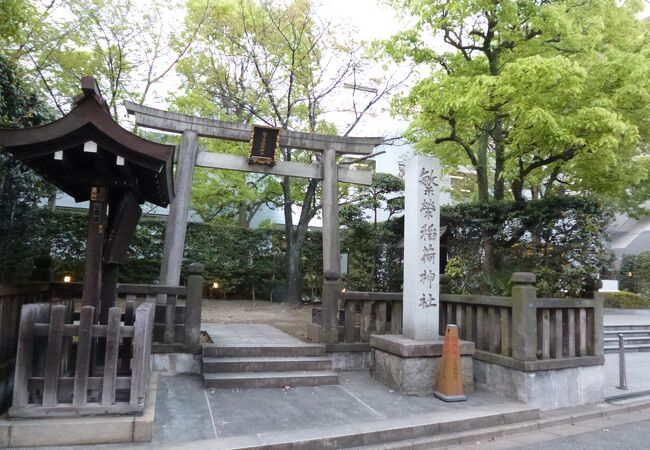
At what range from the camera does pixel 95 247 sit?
5.48 m

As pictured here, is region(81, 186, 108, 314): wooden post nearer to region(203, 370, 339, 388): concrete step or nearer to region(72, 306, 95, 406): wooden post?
region(72, 306, 95, 406): wooden post

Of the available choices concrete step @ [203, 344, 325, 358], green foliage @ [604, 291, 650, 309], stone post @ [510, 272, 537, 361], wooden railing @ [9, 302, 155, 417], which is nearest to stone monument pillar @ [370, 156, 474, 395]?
stone post @ [510, 272, 537, 361]

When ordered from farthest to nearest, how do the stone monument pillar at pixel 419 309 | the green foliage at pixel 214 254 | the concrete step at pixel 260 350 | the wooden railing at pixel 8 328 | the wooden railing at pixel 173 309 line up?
the green foliage at pixel 214 254, the concrete step at pixel 260 350, the wooden railing at pixel 173 309, the stone monument pillar at pixel 419 309, the wooden railing at pixel 8 328

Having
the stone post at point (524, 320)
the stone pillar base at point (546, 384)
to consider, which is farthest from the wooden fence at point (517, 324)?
the stone pillar base at point (546, 384)

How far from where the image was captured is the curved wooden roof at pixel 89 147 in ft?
15.7

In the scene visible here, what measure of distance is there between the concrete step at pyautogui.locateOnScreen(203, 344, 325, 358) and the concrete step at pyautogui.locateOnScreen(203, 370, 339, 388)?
19.3 inches

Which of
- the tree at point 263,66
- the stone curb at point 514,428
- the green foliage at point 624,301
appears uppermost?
the tree at point 263,66

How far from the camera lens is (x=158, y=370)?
23.8ft

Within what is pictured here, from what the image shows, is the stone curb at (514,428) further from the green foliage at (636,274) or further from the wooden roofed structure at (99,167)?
the green foliage at (636,274)

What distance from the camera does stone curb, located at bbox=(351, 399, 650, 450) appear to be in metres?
5.34

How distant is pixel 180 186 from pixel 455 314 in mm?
6501

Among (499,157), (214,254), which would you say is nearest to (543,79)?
(499,157)

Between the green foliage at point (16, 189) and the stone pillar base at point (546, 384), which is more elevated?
the green foliage at point (16, 189)

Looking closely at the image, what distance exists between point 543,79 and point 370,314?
19.9 feet
